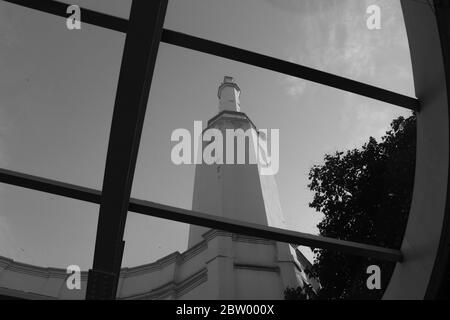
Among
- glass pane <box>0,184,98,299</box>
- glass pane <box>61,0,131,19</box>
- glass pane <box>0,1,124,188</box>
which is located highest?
glass pane <box>0,1,124,188</box>

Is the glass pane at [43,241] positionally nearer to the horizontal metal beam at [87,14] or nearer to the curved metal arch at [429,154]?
the horizontal metal beam at [87,14]

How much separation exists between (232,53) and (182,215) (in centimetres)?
305

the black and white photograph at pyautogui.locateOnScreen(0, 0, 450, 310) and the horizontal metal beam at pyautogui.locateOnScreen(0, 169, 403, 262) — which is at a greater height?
the black and white photograph at pyautogui.locateOnScreen(0, 0, 450, 310)

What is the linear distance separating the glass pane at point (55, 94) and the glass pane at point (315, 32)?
247 cm

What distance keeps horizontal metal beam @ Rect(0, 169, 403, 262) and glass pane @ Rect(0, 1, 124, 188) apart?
4563 millimetres

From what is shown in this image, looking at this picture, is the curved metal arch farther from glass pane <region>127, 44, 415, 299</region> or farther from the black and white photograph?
glass pane <region>127, 44, 415, 299</region>

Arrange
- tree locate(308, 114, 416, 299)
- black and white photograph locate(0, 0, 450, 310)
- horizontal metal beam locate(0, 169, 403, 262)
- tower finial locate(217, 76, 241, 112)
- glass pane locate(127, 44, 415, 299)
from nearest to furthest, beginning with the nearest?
1. black and white photograph locate(0, 0, 450, 310)
2. horizontal metal beam locate(0, 169, 403, 262)
3. tree locate(308, 114, 416, 299)
4. glass pane locate(127, 44, 415, 299)
5. tower finial locate(217, 76, 241, 112)

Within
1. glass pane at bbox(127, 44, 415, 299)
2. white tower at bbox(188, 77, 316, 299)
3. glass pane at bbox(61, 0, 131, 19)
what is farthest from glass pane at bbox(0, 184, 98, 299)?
glass pane at bbox(61, 0, 131, 19)

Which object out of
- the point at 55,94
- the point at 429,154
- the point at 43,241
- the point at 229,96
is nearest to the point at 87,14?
the point at 429,154

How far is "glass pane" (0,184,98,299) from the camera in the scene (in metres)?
17.6

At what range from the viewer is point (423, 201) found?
8.33m

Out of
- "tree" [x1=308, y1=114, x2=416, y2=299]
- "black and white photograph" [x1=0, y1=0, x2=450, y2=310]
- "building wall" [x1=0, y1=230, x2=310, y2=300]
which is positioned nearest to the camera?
"black and white photograph" [x1=0, y1=0, x2=450, y2=310]

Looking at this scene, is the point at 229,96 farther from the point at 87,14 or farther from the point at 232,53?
the point at 87,14
